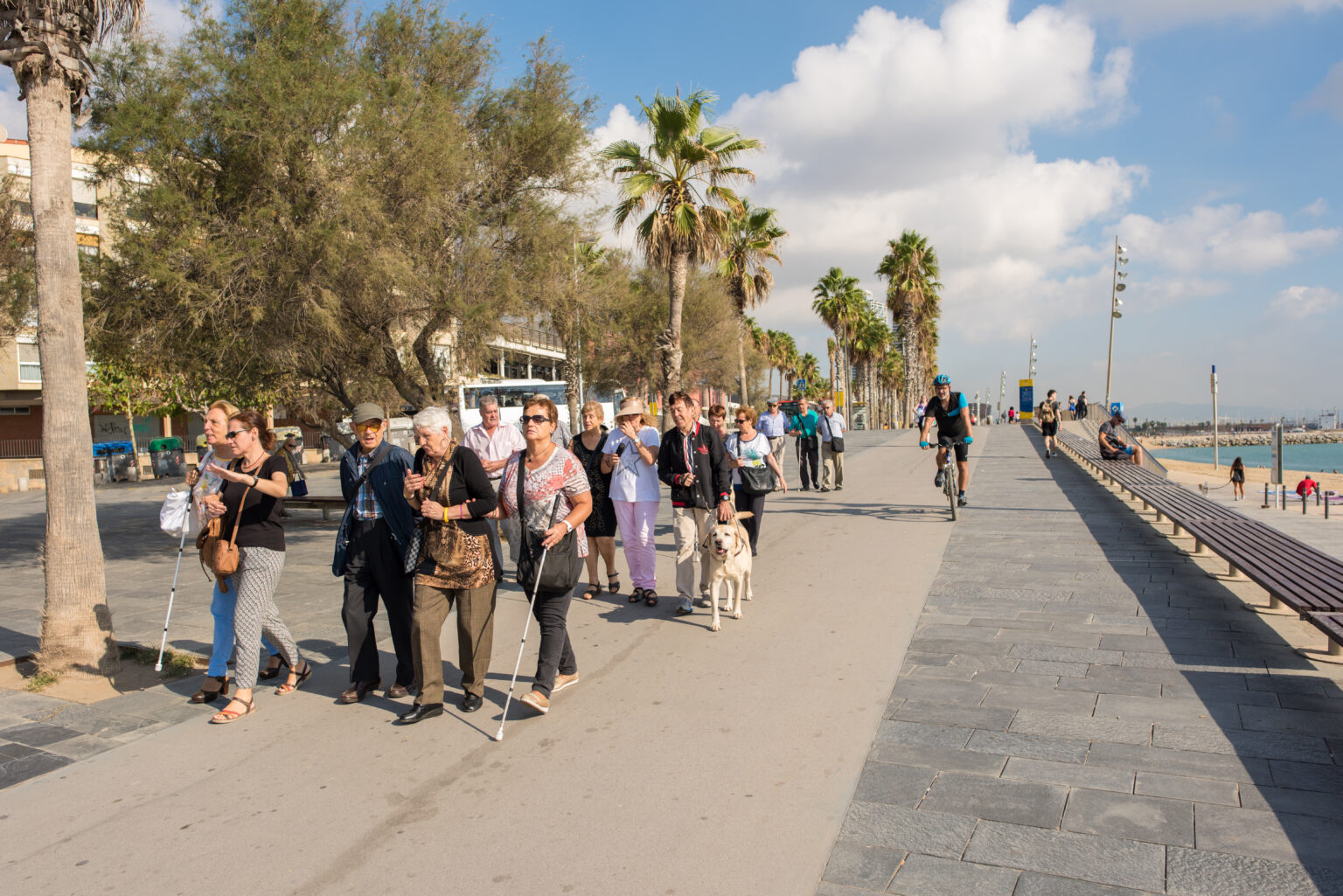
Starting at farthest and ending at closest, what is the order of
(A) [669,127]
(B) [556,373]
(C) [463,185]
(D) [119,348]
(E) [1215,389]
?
(B) [556,373], (E) [1215,389], (A) [669,127], (C) [463,185], (D) [119,348]

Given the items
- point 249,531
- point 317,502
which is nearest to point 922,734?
point 249,531

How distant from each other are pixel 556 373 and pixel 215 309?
4247 cm

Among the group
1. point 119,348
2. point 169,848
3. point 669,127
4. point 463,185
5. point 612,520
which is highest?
point 669,127

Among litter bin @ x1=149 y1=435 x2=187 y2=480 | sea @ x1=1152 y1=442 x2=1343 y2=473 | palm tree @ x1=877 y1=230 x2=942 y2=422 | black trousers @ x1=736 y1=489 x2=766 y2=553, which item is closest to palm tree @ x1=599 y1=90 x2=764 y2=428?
black trousers @ x1=736 y1=489 x2=766 y2=553

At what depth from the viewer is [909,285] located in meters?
47.5

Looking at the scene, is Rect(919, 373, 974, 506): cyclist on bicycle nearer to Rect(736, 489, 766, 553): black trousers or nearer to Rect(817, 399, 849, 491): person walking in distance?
Rect(817, 399, 849, 491): person walking in distance

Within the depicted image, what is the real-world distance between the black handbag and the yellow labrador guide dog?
5.22ft

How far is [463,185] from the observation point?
35.8ft

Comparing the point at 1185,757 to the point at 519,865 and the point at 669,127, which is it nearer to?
the point at 519,865

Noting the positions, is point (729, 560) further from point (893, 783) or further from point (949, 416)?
point (949, 416)

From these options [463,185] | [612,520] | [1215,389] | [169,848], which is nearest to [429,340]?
[463,185]

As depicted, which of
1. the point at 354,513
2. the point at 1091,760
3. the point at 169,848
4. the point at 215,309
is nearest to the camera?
the point at 169,848

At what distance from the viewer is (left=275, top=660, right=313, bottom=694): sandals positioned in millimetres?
5461

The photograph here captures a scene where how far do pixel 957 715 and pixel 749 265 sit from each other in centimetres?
3316
